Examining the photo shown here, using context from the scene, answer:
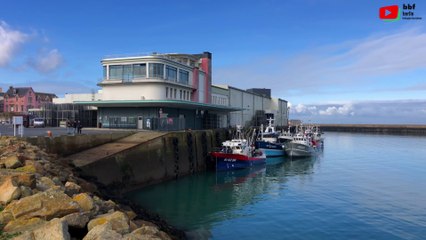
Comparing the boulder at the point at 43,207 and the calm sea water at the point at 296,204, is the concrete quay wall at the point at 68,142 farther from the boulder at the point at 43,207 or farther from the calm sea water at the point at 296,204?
the boulder at the point at 43,207

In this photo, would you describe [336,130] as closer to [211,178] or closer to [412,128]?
[412,128]

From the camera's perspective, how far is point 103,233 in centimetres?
928

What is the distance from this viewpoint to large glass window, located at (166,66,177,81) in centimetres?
5380

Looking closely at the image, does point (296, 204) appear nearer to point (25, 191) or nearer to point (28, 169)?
point (28, 169)

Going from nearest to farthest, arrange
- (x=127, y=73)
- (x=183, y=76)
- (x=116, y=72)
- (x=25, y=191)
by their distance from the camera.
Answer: (x=25, y=191) → (x=127, y=73) → (x=116, y=72) → (x=183, y=76)

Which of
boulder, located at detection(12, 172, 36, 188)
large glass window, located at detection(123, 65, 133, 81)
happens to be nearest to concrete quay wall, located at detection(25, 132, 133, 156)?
boulder, located at detection(12, 172, 36, 188)

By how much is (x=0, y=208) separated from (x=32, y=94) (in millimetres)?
132674

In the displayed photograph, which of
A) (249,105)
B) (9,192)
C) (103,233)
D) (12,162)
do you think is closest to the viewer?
(103,233)

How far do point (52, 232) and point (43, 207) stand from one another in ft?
6.83

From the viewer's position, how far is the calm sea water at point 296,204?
21094 mm

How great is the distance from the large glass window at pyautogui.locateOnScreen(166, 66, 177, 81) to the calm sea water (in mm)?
17314

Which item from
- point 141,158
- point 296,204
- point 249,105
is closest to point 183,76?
point 141,158

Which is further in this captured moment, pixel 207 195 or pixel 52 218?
pixel 207 195

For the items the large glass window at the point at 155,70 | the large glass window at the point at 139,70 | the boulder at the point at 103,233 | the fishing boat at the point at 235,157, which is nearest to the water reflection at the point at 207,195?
the fishing boat at the point at 235,157
